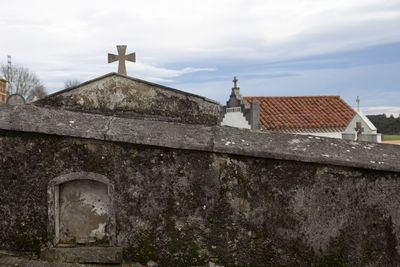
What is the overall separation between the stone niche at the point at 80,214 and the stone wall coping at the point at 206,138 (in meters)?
0.59

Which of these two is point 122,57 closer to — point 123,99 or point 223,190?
point 123,99

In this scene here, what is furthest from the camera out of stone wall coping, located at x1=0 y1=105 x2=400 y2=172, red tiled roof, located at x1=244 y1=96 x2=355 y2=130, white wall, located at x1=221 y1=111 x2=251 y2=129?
white wall, located at x1=221 y1=111 x2=251 y2=129

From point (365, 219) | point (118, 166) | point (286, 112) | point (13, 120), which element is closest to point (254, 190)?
point (365, 219)

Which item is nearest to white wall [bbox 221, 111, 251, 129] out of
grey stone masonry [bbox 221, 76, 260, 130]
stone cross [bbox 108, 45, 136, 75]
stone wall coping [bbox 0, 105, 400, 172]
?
grey stone masonry [bbox 221, 76, 260, 130]

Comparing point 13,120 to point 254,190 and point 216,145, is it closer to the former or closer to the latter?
point 216,145

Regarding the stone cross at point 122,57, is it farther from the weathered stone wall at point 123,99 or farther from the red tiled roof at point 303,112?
the red tiled roof at point 303,112

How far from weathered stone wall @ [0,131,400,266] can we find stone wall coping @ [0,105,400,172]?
11cm

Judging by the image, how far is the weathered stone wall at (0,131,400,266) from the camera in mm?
3896

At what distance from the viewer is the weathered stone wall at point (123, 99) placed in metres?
6.23

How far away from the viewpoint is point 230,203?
3.96 m

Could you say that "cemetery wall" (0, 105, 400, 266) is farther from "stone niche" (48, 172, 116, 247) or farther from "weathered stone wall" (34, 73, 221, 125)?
"weathered stone wall" (34, 73, 221, 125)

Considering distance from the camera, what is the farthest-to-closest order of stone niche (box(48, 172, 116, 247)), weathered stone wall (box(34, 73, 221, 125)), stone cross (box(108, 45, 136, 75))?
stone cross (box(108, 45, 136, 75)) < weathered stone wall (box(34, 73, 221, 125)) < stone niche (box(48, 172, 116, 247))

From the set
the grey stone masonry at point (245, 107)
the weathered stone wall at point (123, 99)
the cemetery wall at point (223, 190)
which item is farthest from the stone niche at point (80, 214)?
the grey stone masonry at point (245, 107)

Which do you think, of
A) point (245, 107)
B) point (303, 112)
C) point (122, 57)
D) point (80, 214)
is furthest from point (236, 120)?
point (80, 214)
